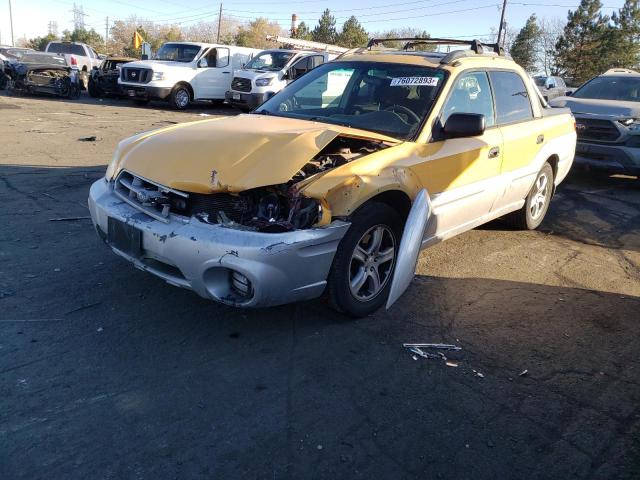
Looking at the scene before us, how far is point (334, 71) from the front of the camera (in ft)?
16.8

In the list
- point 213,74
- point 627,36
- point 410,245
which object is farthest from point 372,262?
point 627,36

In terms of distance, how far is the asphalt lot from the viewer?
8.26ft

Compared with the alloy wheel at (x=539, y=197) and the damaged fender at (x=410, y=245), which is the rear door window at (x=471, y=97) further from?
the alloy wheel at (x=539, y=197)

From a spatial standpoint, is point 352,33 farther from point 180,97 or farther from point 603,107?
point 603,107

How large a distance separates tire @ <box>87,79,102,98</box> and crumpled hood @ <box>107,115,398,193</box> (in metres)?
17.2

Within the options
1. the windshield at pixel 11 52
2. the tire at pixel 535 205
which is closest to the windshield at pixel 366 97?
the tire at pixel 535 205

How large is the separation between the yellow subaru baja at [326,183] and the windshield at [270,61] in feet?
40.0

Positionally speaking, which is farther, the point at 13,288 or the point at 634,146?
the point at 634,146

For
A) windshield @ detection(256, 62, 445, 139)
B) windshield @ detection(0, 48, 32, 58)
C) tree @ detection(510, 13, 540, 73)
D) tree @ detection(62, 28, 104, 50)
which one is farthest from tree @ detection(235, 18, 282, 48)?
windshield @ detection(256, 62, 445, 139)

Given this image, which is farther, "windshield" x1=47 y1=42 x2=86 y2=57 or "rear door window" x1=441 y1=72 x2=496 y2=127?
"windshield" x1=47 y1=42 x2=86 y2=57

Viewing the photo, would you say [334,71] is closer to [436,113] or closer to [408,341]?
[436,113]

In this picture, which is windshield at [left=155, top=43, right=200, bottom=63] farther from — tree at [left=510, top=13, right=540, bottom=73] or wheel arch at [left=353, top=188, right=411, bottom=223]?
tree at [left=510, top=13, right=540, bottom=73]

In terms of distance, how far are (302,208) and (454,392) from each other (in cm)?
138

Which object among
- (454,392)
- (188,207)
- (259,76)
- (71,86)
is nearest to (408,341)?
(454,392)
